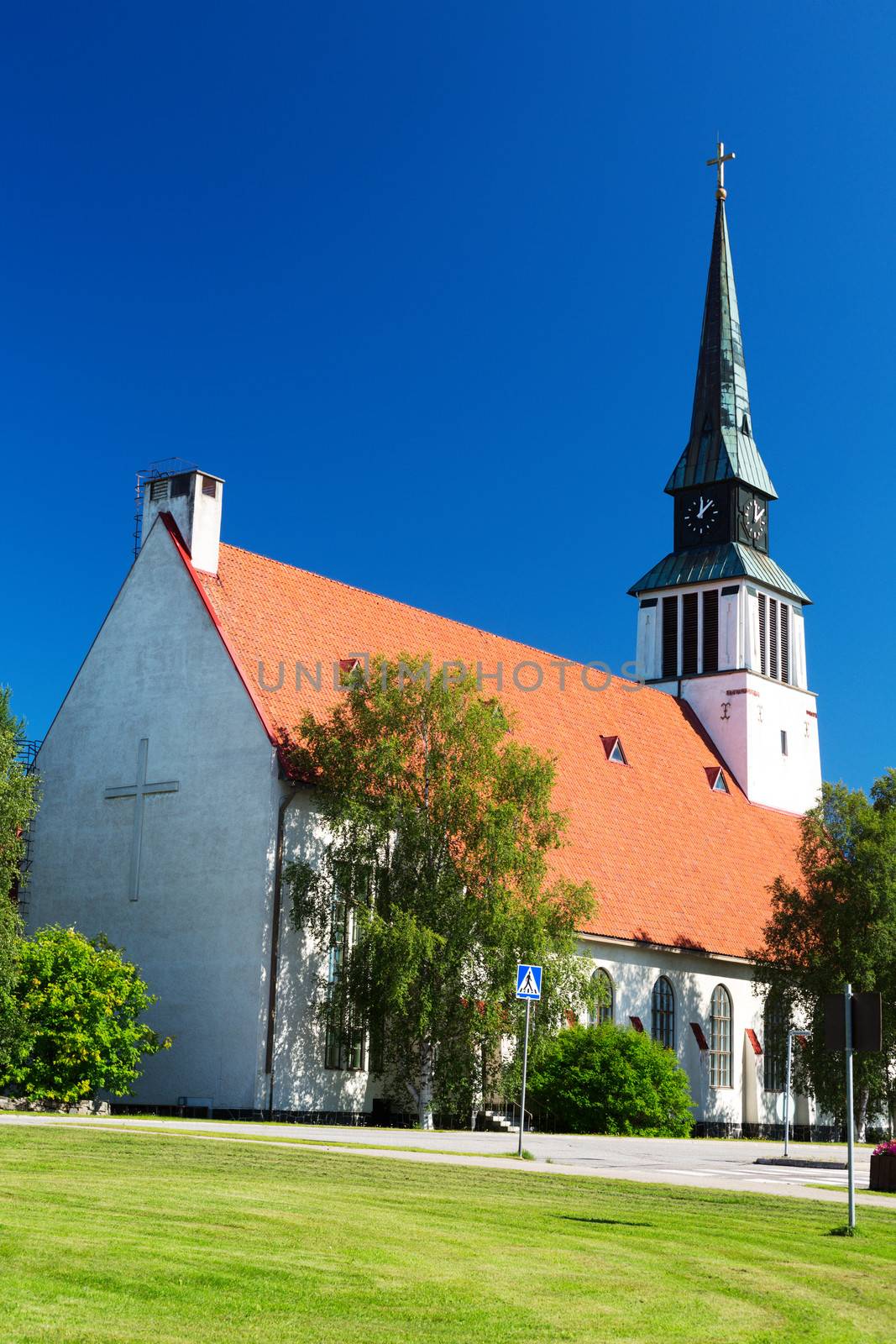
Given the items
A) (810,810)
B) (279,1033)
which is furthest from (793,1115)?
(279,1033)

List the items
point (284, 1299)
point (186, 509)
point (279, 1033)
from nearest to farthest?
point (284, 1299)
point (279, 1033)
point (186, 509)

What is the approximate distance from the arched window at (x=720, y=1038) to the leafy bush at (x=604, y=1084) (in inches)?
379

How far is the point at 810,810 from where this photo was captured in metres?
40.0

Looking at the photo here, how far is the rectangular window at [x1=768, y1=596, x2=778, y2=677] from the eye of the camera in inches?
2109

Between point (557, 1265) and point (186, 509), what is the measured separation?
2605 centimetres

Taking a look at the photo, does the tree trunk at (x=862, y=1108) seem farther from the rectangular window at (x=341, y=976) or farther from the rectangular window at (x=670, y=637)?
the rectangular window at (x=670, y=637)

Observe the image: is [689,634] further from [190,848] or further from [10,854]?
[10,854]

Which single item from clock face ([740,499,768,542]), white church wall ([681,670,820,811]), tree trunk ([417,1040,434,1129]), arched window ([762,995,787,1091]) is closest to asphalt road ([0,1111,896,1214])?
tree trunk ([417,1040,434,1129])

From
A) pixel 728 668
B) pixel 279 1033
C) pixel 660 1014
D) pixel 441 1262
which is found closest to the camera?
pixel 441 1262

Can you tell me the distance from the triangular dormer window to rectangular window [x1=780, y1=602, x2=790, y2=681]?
37.2 feet

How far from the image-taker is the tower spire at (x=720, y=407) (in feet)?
177

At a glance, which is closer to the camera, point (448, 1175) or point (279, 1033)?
point (448, 1175)

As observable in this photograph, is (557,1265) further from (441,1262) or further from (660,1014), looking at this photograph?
(660,1014)

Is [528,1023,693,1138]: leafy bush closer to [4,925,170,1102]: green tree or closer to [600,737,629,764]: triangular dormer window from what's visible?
[4,925,170,1102]: green tree
